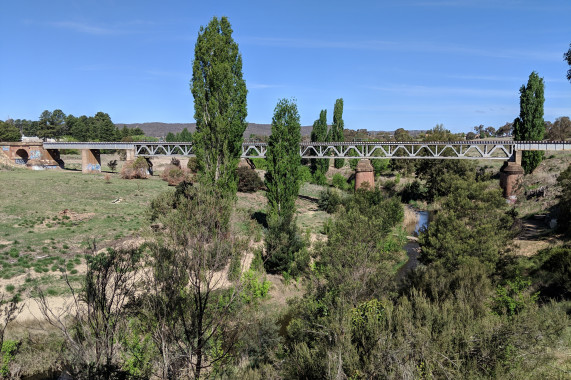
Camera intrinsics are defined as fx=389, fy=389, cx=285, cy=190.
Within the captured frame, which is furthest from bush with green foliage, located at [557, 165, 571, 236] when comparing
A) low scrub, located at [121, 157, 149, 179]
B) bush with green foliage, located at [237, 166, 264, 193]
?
low scrub, located at [121, 157, 149, 179]

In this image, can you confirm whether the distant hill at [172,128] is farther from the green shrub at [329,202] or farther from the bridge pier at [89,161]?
the green shrub at [329,202]

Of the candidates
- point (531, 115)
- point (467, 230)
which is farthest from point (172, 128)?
point (467, 230)

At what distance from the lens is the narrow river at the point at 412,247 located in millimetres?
27477

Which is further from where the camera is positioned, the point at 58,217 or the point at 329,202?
the point at 329,202

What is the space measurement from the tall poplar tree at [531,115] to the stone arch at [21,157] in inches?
2477

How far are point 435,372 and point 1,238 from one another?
26.5 meters

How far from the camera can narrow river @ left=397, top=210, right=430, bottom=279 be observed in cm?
2748

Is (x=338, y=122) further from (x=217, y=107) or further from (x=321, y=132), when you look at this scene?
(x=217, y=107)

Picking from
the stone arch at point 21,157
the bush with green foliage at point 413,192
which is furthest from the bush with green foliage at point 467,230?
the stone arch at point 21,157

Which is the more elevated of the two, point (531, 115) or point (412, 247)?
point (531, 115)

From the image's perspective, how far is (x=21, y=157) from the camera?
173 feet

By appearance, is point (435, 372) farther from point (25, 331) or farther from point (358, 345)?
point (25, 331)

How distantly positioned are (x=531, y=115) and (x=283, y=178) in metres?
32.7

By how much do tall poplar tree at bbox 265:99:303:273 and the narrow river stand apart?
7926mm
